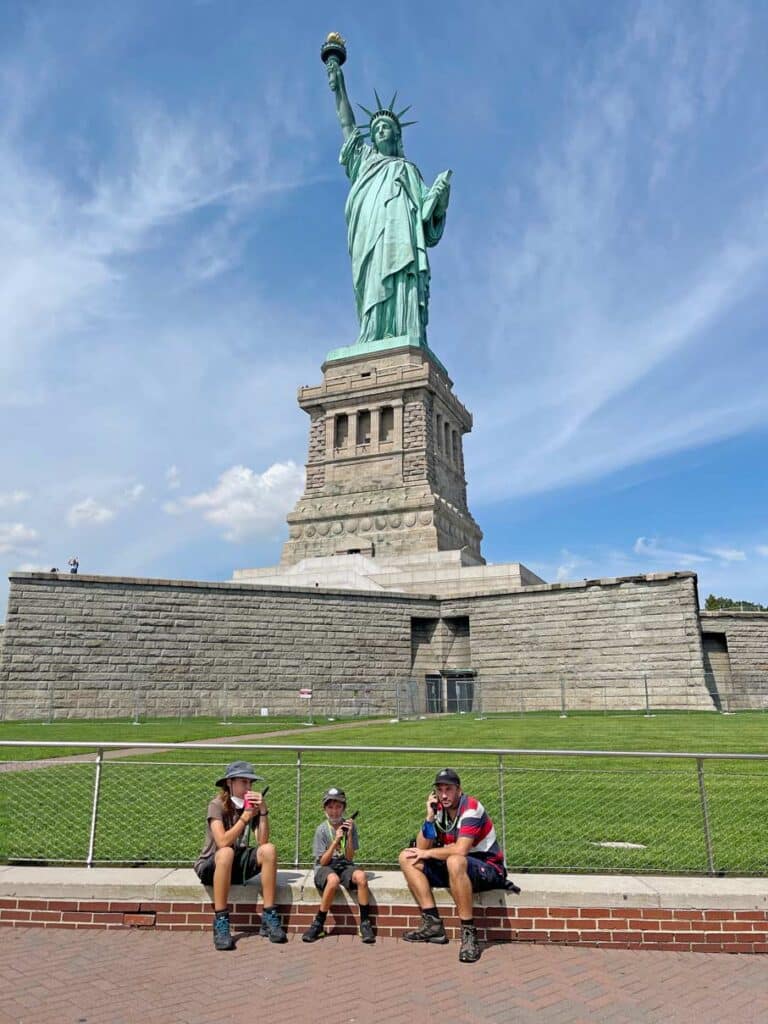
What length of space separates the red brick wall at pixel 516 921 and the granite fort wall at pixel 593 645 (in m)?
22.3

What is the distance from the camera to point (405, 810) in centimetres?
898

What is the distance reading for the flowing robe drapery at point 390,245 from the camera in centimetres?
4841

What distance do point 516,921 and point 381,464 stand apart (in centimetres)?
3876

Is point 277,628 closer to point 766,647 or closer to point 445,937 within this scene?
point 766,647

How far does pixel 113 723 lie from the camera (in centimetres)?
2359

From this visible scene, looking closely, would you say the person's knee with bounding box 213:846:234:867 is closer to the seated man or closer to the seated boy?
the seated boy

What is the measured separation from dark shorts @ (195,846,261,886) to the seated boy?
50 cm

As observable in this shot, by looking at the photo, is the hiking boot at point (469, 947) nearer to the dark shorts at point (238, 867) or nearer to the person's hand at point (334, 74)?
the dark shorts at point (238, 867)

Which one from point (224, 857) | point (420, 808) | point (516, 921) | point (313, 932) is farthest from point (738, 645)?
point (224, 857)

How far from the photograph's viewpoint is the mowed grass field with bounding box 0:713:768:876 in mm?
6922

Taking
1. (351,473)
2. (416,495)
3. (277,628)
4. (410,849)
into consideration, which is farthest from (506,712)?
(410,849)

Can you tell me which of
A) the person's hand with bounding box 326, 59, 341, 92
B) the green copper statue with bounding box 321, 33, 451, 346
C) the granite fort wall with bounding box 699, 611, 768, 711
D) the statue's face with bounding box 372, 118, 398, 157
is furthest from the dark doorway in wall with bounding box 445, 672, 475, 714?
the person's hand with bounding box 326, 59, 341, 92

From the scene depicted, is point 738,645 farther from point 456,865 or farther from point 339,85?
point 339,85

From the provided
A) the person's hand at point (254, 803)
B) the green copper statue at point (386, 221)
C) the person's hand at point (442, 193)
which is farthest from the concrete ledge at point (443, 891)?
the person's hand at point (442, 193)
